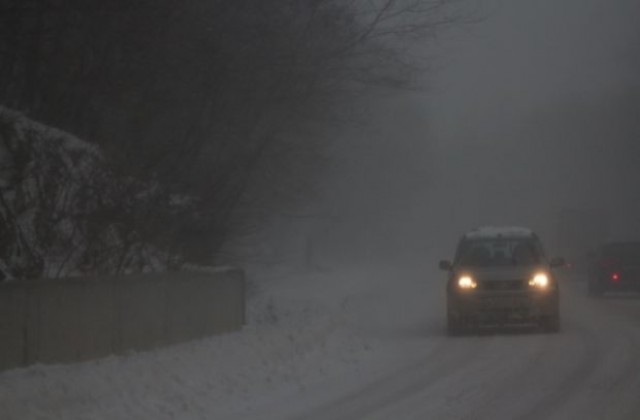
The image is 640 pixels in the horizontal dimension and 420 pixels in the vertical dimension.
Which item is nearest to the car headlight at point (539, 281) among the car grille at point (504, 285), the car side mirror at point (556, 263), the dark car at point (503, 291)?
the dark car at point (503, 291)

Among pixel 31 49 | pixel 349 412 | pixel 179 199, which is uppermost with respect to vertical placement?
pixel 31 49

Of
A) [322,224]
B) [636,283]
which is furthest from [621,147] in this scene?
[636,283]

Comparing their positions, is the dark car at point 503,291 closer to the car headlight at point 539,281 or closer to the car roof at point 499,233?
the car headlight at point 539,281

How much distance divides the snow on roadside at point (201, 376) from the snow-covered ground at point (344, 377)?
0.02 meters

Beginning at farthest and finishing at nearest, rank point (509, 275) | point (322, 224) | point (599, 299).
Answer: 1. point (322, 224)
2. point (599, 299)
3. point (509, 275)

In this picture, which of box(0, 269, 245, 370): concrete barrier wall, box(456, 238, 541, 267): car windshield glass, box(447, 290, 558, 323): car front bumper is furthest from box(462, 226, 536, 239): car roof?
box(0, 269, 245, 370): concrete barrier wall

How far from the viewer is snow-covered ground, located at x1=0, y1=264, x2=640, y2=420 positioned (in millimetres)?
12594

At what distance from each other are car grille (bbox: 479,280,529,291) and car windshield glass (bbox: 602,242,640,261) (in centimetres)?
1728

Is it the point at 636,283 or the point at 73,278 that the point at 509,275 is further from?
the point at 636,283

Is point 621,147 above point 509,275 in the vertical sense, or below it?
above

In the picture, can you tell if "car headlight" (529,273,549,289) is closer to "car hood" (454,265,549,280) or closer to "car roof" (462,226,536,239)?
"car hood" (454,265,549,280)

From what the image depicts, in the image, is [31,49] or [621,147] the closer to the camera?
[31,49]

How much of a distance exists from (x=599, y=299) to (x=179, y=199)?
19.6 metres

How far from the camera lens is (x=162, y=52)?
2111 centimetres
